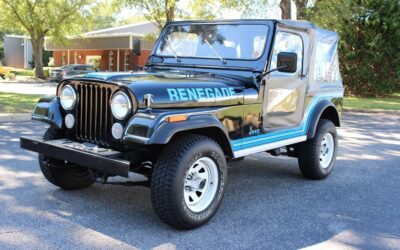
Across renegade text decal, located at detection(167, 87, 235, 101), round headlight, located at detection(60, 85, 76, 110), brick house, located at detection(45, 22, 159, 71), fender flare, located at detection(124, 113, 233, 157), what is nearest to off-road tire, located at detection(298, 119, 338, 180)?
renegade text decal, located at detection(167, 87, 235, 101)

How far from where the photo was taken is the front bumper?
152 inches

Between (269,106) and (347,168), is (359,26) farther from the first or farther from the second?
(269,106)

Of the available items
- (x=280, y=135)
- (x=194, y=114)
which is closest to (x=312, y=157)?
(x=280, y=135)

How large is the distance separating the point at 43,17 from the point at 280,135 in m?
31.9

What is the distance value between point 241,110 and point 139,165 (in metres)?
1.20

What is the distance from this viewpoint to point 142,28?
44844 mm

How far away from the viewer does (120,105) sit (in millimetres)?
4070

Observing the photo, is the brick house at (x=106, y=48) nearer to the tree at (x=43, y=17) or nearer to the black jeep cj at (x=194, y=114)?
the tree at (x=43, y=17)

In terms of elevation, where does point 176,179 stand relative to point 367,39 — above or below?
below

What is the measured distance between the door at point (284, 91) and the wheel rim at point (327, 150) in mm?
886

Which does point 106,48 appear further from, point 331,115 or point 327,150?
point 327,150

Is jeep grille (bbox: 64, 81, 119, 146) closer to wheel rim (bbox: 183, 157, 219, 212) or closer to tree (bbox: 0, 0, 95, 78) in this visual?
wheel rim (bbox: 183, 157, 219, 212)

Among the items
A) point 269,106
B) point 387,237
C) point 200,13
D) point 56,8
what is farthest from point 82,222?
point 56,8

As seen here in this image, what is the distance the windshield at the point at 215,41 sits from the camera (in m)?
5.35
